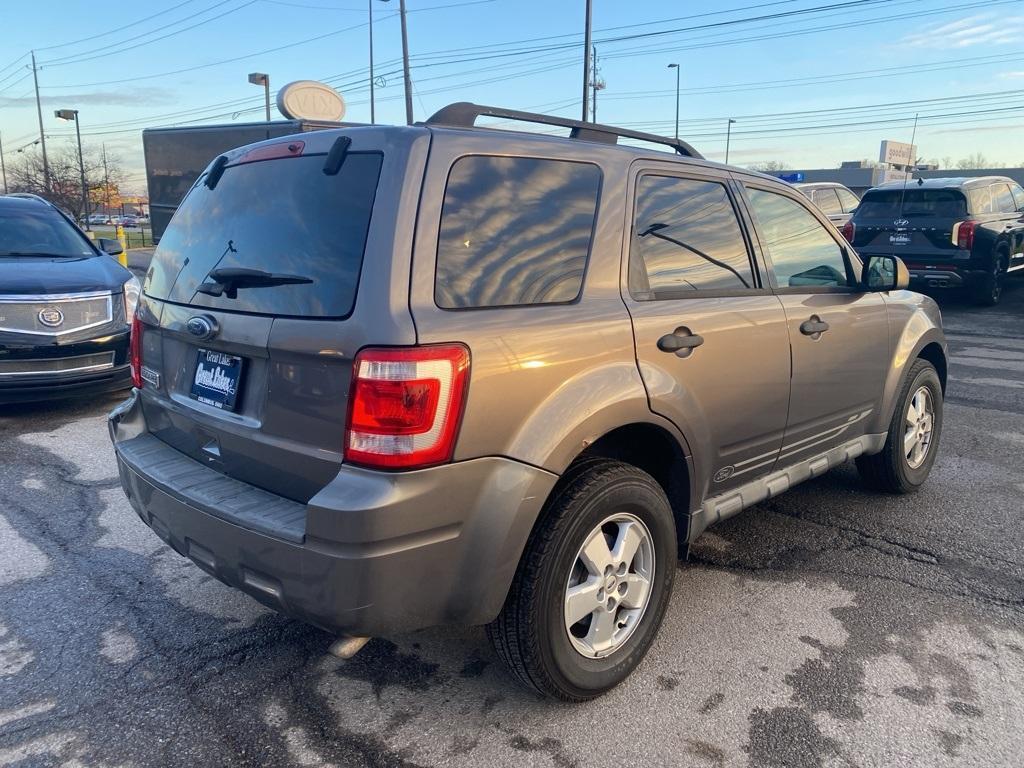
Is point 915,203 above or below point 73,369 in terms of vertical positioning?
above

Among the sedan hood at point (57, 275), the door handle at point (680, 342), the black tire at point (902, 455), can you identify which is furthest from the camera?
the sedan hood at point (57, 275)

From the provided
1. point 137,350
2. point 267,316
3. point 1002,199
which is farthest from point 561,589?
point 1002,199

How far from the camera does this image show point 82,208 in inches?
1459

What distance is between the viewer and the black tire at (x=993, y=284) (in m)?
11.9

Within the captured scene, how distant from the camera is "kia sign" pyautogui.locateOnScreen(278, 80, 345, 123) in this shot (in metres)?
14.8

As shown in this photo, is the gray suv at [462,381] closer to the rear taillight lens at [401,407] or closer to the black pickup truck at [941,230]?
the rear taillight lens at [401,407]

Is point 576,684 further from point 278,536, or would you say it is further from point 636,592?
point 278,536

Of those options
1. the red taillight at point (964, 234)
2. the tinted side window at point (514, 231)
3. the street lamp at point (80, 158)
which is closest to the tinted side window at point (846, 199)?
the red taillight at point (964, 234)

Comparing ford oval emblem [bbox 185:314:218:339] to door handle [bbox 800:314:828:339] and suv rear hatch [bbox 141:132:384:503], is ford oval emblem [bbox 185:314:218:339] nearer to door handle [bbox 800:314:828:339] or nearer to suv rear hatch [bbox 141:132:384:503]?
suv rear hatch [bbox 141:132:384:503]

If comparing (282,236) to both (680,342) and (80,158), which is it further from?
(80,158)

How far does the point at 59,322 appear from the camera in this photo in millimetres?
5906

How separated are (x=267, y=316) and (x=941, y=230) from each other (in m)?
11.6

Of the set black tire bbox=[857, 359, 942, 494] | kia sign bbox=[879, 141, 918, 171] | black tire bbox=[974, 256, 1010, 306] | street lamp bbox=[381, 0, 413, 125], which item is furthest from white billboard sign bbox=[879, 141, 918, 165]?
black tire bbox=[857, 359, 942, 494]

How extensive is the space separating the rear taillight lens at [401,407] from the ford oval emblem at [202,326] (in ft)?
2.24
